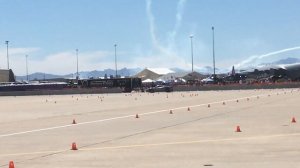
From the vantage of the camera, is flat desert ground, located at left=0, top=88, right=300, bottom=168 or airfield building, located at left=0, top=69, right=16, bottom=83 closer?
flat desert ground, located at left=0, top=88, right=300, bottom=168

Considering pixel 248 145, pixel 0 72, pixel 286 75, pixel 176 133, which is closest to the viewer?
pixel 248 145

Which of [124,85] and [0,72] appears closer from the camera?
[124,85]

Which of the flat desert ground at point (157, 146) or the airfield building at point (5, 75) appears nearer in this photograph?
the flat desert ground at point (157, 146)

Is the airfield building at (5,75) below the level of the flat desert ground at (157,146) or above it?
above

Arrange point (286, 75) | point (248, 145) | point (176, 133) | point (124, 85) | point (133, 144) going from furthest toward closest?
point (286, 75)
point (124, 85)
point (176, 133)
point (133, 144)
point (248, 145)

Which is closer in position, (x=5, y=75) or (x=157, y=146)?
(x=157, y=146)

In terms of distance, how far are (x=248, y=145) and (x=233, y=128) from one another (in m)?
5.45

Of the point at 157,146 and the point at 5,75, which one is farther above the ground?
the point at 5,75

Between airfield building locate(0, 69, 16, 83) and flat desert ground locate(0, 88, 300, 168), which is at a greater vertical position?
airfield building locate(0, 69, 16, 83)

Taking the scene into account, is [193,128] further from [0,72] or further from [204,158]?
[0,72]

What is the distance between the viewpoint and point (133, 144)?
15758 millimetres

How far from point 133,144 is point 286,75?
111 m

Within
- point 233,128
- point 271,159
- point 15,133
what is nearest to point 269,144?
point 271,159

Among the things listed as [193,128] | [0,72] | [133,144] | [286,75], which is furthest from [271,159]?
[0,72]
